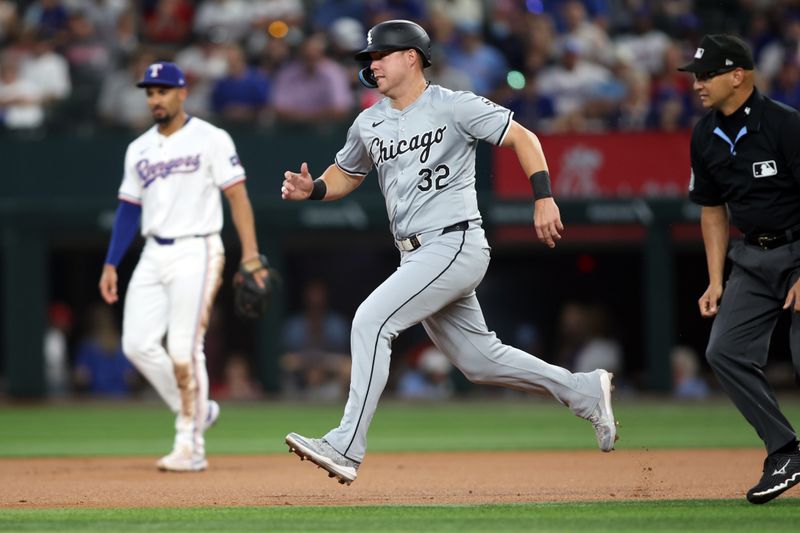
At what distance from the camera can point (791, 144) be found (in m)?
5.56

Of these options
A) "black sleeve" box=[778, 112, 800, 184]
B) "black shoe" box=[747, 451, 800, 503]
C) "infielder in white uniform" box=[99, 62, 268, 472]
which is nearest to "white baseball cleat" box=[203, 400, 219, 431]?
"infielder in white uniform" box=[99, 62, 268, 472]

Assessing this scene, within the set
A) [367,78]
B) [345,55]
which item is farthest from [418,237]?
[345,55]

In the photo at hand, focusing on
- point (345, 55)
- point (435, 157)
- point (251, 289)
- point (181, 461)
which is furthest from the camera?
point (345, 55)

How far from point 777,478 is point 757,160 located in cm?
130

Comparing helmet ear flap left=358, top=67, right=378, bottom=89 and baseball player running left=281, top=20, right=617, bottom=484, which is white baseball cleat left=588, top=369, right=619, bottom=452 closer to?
baseball player running left=281, top=20, right=617, bottom=484

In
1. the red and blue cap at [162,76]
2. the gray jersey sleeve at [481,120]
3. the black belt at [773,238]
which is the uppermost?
the red and blue cap at [162,76]

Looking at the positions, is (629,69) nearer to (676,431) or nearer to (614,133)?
(614,133)

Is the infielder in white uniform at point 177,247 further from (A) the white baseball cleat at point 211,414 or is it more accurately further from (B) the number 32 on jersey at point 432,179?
(B) the number 32 on jersey at point 432,179

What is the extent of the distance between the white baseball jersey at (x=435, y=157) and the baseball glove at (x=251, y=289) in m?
2.01

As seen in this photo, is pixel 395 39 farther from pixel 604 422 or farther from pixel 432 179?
pixel 604 422

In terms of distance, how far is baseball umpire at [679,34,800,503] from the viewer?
18.5ft

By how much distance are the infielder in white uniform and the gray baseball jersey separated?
1.87m

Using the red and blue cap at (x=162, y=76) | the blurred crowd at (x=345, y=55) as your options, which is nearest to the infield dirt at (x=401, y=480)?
the red and blue cap at (x=162, y=76)

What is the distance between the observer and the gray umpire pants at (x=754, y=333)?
568 centimetres
